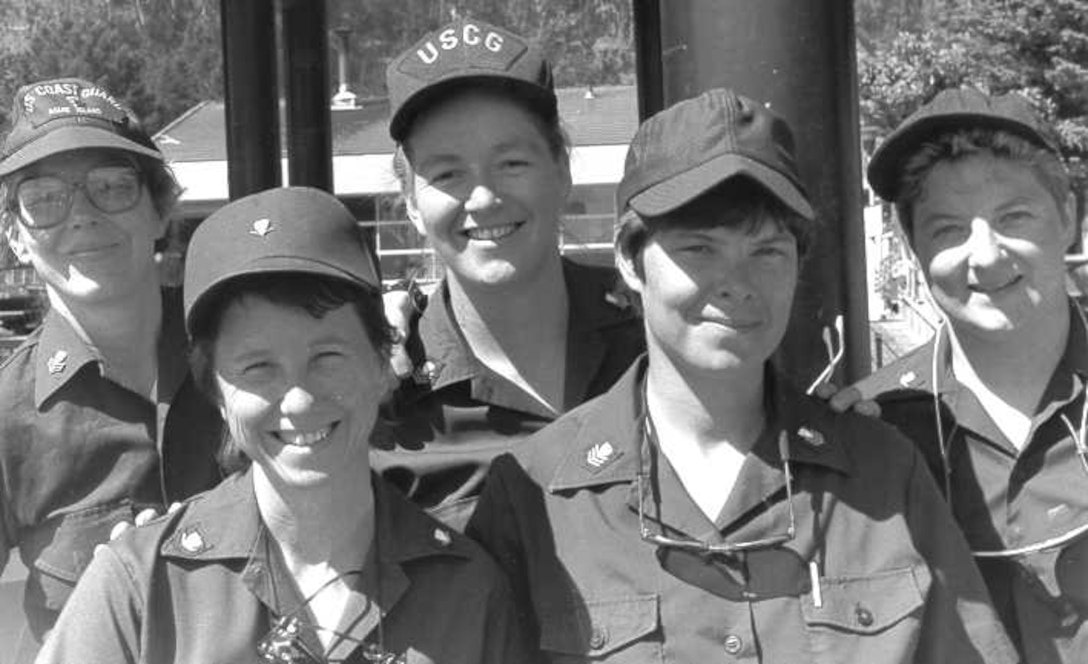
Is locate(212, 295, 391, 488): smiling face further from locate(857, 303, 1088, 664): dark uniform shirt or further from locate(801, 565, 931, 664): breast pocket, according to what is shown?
locate(857, 303, 1088, 664): dark uniform shirt

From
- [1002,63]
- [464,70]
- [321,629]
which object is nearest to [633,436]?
[321,629]

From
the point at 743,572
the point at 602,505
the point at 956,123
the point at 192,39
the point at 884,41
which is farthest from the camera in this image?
the point at 192,39

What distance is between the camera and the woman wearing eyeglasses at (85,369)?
3613 mm

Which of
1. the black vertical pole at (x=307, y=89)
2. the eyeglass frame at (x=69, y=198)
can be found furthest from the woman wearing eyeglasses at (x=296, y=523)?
the black vertical pole at (x=307, y=89)

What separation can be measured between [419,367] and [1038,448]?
1319mm

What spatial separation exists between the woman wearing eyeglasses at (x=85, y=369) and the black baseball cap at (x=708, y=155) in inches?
47.1

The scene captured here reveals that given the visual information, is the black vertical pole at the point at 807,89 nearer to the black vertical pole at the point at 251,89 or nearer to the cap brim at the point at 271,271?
the cap brim at the point at 271,271

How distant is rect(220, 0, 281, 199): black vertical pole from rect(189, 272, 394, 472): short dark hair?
6120 mm

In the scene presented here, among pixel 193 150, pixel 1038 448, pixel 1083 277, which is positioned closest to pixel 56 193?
pixel 1038 448

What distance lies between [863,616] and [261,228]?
1.19m

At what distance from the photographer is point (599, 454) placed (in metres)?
3.08

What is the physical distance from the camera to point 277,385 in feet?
9.51

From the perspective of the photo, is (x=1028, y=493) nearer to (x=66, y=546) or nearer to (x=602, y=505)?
(x=602, y=505)

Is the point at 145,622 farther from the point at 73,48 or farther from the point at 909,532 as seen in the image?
the point at 73,48
